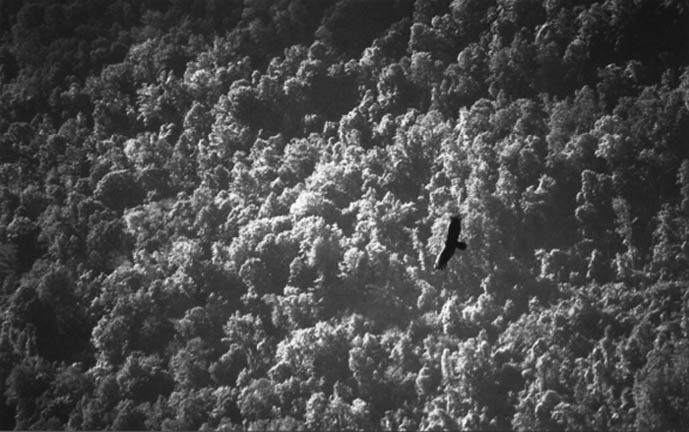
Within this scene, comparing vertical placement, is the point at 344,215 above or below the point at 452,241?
above

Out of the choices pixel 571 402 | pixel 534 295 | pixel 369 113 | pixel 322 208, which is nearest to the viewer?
pixel 571 402

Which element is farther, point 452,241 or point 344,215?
point 344,215

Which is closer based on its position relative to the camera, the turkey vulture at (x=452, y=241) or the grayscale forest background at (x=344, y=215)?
the turkey vulture at (x=452, y=241)

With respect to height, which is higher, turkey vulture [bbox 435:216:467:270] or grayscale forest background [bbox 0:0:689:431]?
grayscale forest background [bbox 0:0:689:431]

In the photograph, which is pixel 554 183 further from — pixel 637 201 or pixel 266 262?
pixel 266 262

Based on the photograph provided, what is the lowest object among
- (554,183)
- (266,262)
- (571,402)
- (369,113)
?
(571,402)

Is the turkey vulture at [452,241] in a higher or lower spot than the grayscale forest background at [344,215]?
lower

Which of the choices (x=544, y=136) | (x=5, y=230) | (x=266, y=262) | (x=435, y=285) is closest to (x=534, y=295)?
(x=435, y=285)

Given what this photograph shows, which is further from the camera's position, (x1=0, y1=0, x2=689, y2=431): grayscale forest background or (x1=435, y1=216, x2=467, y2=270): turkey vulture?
(x1=0, y1=0, x2=689, y2=431): grayscale forest background
